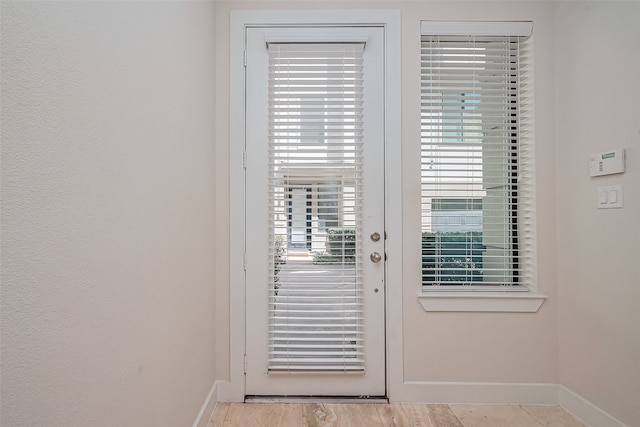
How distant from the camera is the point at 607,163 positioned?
183cm

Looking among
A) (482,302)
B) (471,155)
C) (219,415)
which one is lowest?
(219,415)

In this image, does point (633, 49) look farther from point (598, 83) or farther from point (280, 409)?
point (280, 409)

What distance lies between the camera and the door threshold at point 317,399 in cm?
217

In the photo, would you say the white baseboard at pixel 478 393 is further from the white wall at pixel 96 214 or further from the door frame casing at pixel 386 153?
the white wall at pixel 96 214

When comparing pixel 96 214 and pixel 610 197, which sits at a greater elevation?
pixel 610 197

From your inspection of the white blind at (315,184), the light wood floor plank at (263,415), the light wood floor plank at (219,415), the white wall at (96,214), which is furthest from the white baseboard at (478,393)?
the white wall at (96,214)

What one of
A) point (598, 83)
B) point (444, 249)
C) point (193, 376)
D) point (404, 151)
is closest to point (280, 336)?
point (193, 376)

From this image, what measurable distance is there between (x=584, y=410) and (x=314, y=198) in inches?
79.9

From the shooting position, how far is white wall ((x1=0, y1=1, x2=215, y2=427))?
0.71 metres

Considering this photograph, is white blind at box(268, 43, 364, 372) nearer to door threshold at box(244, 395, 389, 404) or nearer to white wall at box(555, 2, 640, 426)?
door threshold at box(244, 395, 389, 404)

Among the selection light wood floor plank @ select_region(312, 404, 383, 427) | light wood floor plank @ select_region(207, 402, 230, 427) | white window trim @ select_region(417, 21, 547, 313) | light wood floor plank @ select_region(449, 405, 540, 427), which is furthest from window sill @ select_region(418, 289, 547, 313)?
light wood floor plank @ select_region(207, 402, 230, 427)

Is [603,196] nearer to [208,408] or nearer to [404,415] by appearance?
[404,415]

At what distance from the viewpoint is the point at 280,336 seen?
2.22m

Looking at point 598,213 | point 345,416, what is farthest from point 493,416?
point 598,213
